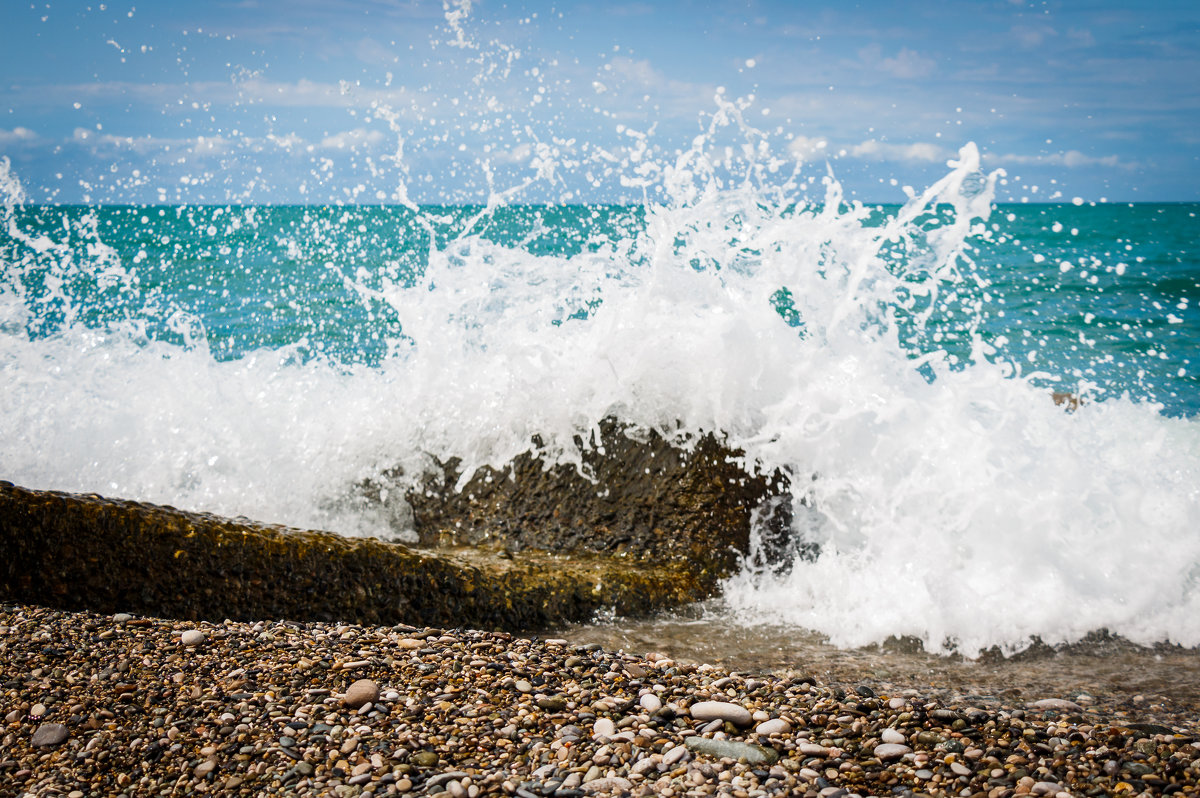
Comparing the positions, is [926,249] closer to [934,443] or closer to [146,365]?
[934,443]

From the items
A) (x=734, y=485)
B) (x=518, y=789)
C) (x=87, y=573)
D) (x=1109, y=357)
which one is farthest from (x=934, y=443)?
(x=1109, y=357)

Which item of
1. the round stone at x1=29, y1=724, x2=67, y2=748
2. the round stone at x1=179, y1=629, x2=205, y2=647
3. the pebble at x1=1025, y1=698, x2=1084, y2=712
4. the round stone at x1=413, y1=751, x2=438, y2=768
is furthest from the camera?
the round stone at x1=179, y1=629, x2=205, y2=647

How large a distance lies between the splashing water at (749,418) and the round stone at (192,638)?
6.09 feet

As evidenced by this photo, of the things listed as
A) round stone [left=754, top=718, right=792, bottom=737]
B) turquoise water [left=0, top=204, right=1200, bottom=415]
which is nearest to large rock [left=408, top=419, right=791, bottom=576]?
turquoise water [left=0, top=204, right=1200, bottom=415]

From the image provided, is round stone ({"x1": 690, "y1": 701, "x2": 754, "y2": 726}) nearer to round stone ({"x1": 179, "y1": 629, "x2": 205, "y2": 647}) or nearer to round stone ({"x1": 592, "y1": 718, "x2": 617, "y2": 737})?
round stone ({"x1": 592, "y1": 718, "x2": 617, "y2": 737})

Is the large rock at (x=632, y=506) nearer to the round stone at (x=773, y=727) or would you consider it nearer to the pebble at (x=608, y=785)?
the round stone at (x=773, y=727)

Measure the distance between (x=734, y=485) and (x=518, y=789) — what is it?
2590mm

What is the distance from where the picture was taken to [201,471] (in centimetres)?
511

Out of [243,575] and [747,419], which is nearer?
[243,575]

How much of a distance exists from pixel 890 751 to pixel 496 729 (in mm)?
1009

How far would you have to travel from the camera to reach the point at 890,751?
6.98 feet

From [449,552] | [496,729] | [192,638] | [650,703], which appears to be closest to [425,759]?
[496,729]

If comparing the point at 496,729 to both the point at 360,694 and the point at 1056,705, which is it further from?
the point at 1056,705

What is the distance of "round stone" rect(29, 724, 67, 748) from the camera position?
218 cm
